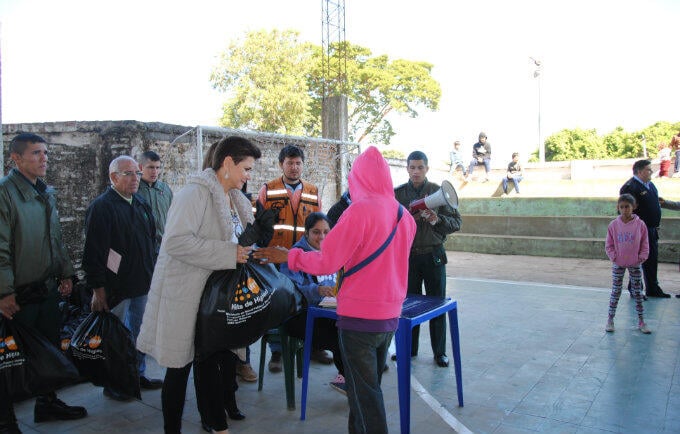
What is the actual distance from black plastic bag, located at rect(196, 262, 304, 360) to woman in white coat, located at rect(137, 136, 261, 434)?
0.17 feet

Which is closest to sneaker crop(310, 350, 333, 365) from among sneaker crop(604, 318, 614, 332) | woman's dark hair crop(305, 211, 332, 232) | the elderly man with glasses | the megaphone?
woman's dark hair crop(305, 211, 332, 232)

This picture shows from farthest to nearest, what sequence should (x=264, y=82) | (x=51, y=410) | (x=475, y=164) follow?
(x=264, y=82)
(x=475, y=164)
(x=51, y=410)

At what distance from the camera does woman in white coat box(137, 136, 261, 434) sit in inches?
101

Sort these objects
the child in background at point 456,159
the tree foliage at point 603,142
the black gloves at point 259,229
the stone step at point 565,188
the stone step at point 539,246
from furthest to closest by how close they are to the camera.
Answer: the tree foliage at point 603,142 → the child in background at point 456,159 → the stone step at point 565,188 → the stone step at point 539,246 → the black gloves at point 259,229

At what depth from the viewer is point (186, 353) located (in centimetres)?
261

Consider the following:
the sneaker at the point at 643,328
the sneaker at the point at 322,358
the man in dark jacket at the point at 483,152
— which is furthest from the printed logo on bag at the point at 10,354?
the man in dark jacket at the point at 483,152

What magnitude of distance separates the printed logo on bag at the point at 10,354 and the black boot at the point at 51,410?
549mm

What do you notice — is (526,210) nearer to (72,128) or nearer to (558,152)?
(72,128)

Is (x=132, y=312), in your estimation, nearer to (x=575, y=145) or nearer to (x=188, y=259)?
(x=188, y=259)

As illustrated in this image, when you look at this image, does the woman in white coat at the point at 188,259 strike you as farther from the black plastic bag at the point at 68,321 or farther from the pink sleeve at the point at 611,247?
the pink sleeve at the point at 611,247

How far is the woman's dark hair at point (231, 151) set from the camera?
2756 mm

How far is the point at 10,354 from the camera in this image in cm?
301

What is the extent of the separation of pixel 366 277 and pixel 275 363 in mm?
2215

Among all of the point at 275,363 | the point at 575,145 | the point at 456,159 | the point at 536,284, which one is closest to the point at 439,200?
the point at 275,363
